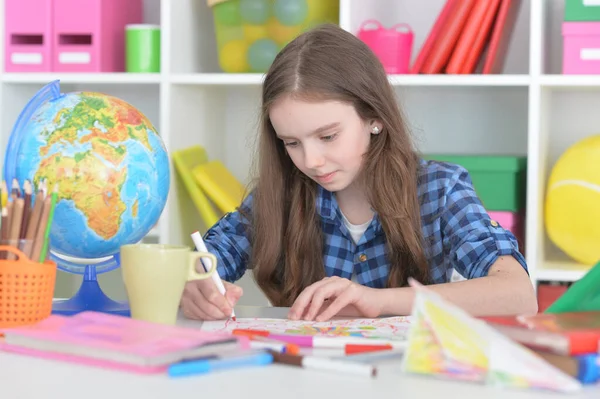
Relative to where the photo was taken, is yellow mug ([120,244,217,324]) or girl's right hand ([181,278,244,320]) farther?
girl's right hand ([181,278,244,320])

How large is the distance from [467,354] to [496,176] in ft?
4.94

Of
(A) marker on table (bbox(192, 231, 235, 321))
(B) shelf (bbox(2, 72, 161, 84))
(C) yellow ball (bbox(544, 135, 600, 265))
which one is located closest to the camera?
(A) marker on table (bbox(192, 231, 235, 321))

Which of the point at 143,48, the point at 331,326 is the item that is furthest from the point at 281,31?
the point at 331,326

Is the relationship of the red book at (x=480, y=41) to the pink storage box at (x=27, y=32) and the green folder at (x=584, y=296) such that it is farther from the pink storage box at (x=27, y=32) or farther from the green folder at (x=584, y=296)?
the green folder at (x=584, y=296)

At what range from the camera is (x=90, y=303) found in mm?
1212

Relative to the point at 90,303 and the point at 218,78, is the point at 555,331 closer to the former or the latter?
the point at 90,303

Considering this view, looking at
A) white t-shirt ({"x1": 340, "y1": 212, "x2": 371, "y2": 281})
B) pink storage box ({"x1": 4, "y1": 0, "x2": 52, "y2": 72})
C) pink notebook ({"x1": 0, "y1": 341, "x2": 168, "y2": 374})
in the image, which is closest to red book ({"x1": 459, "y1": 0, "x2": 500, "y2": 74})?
white t-shirt ({"x1": 340, "y1": 212, "x2": 371, "y2": 281})

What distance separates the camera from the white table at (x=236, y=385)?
0.72 metres

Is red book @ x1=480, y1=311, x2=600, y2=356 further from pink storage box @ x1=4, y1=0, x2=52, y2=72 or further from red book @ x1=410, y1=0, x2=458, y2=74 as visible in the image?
pink storage box @ x1=4, y1=0, x2=52, y2=72

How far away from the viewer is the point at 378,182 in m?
1.56

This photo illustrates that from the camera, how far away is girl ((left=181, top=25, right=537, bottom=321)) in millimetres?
1459

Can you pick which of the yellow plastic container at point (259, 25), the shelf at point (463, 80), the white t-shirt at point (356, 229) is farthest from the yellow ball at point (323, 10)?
the white t-shirt at point (356, 229)

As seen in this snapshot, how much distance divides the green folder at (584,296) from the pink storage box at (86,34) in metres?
1.67

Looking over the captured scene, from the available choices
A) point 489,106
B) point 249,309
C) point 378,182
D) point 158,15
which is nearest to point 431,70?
point 489,106
